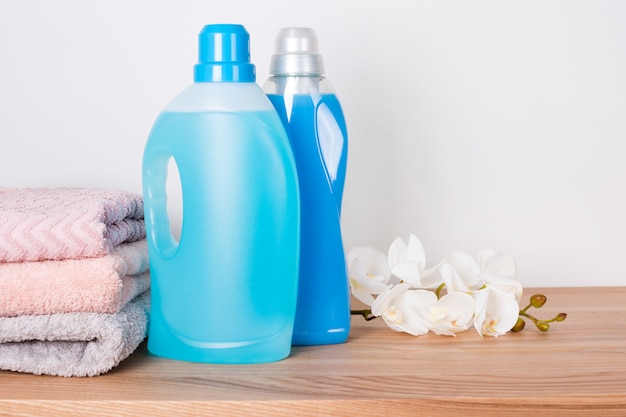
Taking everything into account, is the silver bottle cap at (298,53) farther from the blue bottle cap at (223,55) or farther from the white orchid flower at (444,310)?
the white orchid flower at (444,310)

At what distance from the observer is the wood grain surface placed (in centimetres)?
62

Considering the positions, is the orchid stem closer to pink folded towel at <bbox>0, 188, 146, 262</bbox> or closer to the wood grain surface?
the wood grain surface

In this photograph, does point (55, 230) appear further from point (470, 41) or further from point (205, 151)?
point (470, 41)

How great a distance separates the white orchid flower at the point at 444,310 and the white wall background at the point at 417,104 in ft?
0.75

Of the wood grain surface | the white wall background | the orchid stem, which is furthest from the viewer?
the white wall background

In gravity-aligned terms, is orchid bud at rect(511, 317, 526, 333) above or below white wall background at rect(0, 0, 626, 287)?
below

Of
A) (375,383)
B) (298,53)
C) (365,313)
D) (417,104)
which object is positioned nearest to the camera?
(375,383)

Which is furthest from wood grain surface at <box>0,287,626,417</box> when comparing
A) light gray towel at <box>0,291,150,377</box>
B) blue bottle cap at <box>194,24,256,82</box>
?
blue bottle cap at <box>194,24,256,82</box>

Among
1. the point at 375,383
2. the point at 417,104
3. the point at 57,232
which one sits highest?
the point at 417,104

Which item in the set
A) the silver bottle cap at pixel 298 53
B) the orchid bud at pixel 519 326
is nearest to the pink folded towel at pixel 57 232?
the silver bottle cap at pixel 298 53

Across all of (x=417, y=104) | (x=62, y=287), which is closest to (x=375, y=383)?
(x=62, y=287)

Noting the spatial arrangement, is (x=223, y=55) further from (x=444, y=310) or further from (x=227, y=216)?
(x=444, y=310)

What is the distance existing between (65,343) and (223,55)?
30 centimetres

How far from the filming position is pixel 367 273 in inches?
36.0
